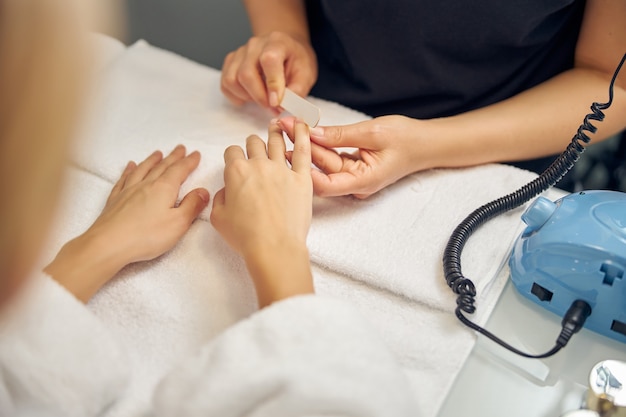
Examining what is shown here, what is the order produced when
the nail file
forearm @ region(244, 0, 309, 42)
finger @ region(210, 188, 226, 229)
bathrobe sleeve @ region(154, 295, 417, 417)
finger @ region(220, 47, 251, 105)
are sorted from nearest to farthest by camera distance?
1. bathrobe sleeve @ region(154, 295, 417, 417)
2. finger @ region(210, 188, 226, 229)
3. the nail file
4. finger @ region(220, 47, 251, 105)
5. forearm @ region(244, 0, 309, 42)

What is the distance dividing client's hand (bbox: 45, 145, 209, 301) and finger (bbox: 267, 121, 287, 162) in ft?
0.38

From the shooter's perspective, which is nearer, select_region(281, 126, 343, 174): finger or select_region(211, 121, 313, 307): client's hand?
select_region(211, 121, 313, 307): client's hand

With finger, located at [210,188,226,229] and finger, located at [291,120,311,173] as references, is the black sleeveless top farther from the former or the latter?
finger, located at [210,188,226,229]

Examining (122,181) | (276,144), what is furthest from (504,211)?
(122,181)

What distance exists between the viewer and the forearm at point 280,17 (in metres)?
1.13

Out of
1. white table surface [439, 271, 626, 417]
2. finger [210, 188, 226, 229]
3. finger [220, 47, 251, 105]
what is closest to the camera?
white table surface [439, 271, 626, 417]

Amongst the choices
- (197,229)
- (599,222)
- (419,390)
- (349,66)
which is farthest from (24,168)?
(349,66)

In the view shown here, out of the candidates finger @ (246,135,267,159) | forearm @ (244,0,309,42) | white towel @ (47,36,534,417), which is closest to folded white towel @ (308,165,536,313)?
white towel @ (47,36,534,417)

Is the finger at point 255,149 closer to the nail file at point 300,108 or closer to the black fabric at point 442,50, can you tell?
the nail file at point 300,108

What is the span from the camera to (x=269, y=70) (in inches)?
Answer: 38.3

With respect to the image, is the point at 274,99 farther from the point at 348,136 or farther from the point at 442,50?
the point at 442,50

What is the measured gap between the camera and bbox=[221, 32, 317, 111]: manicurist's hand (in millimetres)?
973

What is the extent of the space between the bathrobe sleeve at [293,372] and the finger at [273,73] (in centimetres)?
42

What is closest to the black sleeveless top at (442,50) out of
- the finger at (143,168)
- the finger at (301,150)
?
the finger at (301,150)
